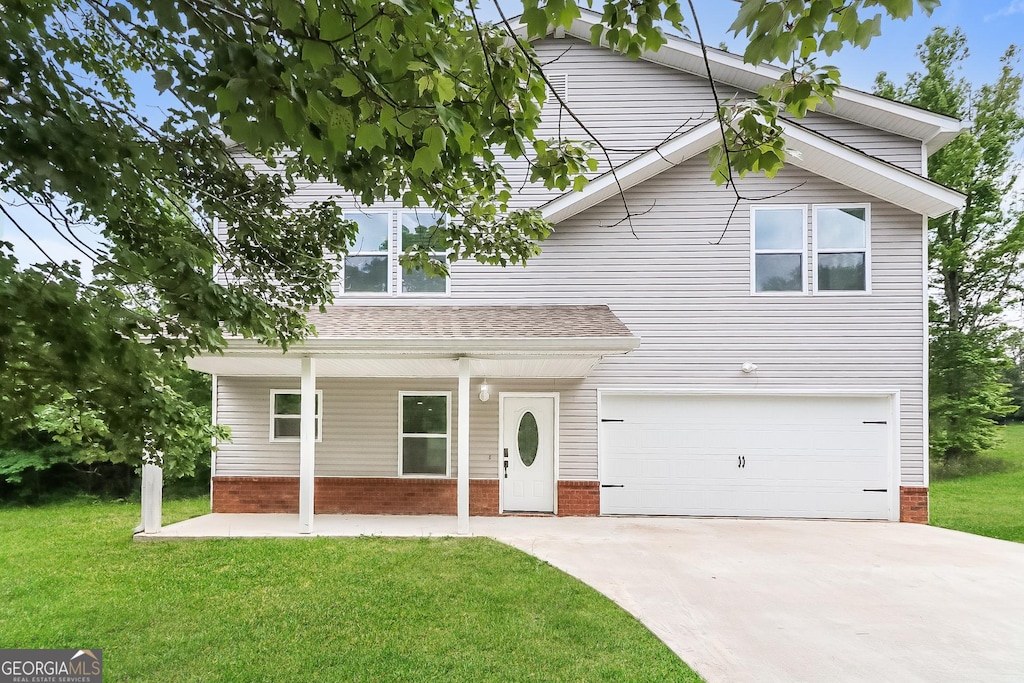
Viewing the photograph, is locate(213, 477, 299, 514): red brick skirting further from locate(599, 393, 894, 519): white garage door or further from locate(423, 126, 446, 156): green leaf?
locate(423, 126, 446, 156): green leaf

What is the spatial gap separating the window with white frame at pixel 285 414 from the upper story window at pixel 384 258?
1.99 meters

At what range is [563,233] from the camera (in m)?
9.56

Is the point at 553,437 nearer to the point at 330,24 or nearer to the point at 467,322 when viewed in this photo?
the point at 467,322

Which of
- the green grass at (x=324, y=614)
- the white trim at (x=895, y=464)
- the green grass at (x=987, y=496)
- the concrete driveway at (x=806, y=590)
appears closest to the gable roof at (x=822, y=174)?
the white trim at (x=895, y=464)

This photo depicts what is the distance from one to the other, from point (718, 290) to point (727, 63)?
3.92 metres

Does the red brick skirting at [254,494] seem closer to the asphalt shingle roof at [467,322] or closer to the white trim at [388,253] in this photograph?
the asphalt shingle roof at [467,322]

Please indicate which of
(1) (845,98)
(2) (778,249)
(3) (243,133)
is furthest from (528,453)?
(3) (243,133)

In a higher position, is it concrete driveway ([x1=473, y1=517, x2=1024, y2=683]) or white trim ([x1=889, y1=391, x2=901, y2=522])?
white trim ([x1=889, y1=391, x2=901, y2=522])

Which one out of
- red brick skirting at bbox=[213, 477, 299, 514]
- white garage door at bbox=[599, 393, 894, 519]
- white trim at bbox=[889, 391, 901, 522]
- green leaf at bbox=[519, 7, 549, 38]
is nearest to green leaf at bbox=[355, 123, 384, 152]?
green leaf at bbox=[519, 7, 549, 38]

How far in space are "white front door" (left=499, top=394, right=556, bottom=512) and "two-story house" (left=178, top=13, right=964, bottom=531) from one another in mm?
33

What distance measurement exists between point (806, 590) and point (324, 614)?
15.5 ft

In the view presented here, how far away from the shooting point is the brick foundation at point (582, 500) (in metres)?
9.30

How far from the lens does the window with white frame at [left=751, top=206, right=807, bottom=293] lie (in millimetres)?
9266

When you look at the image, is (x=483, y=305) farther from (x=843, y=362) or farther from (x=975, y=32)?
(x=975, y=32)
